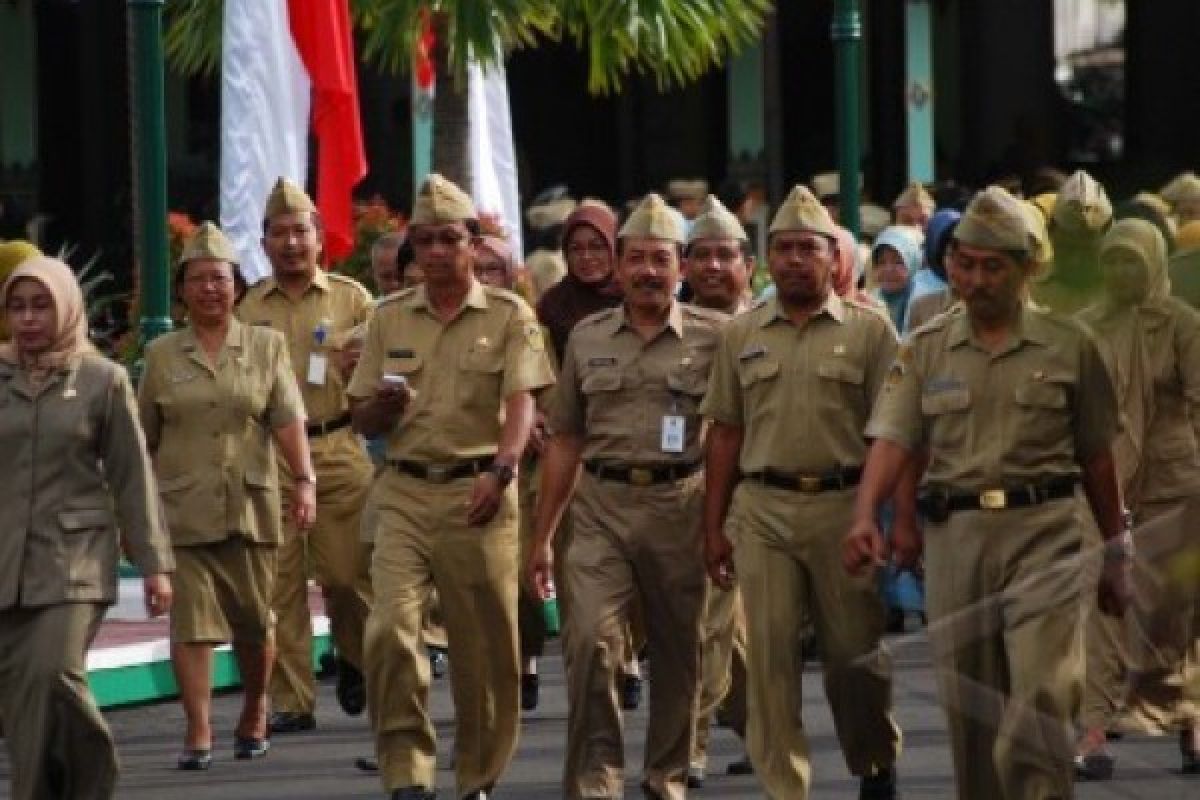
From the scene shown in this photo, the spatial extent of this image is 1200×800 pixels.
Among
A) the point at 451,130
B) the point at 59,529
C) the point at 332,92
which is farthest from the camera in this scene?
the point at 451,130

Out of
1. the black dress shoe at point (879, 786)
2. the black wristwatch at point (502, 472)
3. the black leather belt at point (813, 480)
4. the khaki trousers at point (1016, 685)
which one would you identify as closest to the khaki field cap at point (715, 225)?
the black wristwatch at point (502, 472)

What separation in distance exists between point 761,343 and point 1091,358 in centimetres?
147

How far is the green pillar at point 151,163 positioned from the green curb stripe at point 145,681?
1.29m

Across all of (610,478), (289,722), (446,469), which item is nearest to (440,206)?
(446,469)

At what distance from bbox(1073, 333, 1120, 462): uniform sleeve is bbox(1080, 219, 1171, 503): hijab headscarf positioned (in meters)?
2.43

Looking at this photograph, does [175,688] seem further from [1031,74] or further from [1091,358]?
[1031,74]

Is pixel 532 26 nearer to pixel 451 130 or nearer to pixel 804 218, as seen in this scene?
pixel 451 130

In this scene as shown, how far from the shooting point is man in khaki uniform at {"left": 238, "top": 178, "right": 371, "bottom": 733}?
14391 millimetres

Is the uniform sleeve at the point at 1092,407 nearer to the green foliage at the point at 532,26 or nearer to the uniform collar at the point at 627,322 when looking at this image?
the uniform collar at the point at 627,322

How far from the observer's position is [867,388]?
38.4 feet

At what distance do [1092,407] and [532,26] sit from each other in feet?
39.7

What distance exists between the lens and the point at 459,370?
40.0 ft

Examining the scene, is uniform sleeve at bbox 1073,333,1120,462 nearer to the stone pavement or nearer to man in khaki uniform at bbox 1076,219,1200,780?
the stone pavement

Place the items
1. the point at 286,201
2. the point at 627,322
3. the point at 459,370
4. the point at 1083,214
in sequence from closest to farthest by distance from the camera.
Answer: the point at 627,322 < the point at 459,370 < the point at 1083,214 < the point at 286,201
